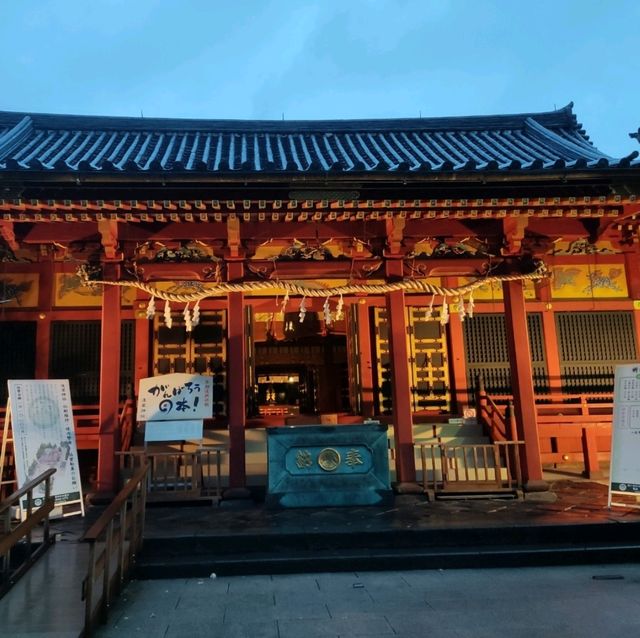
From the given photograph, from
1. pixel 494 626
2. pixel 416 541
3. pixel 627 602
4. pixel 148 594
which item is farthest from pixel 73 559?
pixel 627 602

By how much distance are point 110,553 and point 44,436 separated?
3.20 meters

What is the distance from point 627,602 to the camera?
14.2ft

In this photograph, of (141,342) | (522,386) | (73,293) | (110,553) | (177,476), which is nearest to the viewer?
(110,553)

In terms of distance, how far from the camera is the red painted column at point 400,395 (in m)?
7.63

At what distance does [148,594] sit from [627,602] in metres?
4.19

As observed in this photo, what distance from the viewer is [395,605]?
4359 mm

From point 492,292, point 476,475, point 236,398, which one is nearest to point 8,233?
point 236,398

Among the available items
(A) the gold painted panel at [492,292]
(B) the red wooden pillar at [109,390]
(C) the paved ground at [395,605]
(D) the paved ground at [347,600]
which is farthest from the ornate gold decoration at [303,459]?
(A) the gold painted panel at [492,292]

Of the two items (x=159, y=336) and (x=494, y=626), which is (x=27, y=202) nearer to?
(x=159, y=336)

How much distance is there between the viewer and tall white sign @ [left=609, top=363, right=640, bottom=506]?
21.5ft

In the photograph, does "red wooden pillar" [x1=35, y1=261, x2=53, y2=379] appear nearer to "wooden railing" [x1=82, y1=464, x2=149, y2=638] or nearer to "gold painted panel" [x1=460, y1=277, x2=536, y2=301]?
"wooden railing" [x1=82, y1=464, x2=149, y2=638]

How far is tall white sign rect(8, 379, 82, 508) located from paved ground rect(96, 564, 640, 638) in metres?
2.46

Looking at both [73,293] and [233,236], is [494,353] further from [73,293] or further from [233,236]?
[73,293]

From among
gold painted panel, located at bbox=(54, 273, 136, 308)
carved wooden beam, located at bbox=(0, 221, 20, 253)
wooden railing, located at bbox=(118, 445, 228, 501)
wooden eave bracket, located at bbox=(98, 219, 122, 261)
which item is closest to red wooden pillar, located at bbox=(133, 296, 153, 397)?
gold painted panel, located at bbox=(54, 273, 136, 308)
